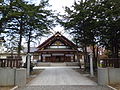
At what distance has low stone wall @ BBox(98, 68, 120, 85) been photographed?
386 inches

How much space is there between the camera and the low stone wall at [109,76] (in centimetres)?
981

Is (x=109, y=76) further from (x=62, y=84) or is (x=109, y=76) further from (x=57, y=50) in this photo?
(x=57, y=50)

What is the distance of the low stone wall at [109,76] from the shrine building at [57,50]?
2681 cm

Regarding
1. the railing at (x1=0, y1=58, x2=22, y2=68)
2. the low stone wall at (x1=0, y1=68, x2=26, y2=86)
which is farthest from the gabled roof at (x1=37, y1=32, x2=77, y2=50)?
the low stone wall at (x1=0, y1=68, x2=26, y2=86)

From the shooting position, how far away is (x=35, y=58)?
44.0 metres

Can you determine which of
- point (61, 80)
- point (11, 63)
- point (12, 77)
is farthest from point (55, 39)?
point (12, 77)

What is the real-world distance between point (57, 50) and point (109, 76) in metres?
27.9

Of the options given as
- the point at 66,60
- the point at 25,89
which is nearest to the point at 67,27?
the point at 25,89

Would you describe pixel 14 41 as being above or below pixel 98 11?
below

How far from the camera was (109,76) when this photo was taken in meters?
9.94

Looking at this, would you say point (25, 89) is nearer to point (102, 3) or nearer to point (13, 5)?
point (13, 5)

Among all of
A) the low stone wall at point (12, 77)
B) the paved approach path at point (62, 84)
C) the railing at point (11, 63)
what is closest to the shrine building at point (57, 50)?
the paved approach path at point (62, 84)

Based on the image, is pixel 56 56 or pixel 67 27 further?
pixel 56 56

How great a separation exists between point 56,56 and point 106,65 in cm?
2948
